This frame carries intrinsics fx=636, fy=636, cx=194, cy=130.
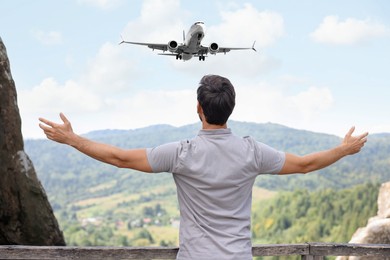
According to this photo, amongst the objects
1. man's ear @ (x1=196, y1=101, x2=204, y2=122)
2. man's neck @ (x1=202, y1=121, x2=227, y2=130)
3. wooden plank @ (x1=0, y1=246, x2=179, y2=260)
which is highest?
man's ear @ (x1=196, y1=101, x2=204, y2=122)

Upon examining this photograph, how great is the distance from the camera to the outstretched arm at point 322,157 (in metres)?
2.66

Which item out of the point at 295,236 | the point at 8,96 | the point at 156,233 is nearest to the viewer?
the point at 8,96

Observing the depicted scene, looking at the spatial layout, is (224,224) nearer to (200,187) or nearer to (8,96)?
(200,187)

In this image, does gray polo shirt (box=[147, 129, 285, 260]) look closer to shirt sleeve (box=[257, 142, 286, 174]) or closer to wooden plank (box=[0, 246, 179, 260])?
shirt sleeve (box=[257, 142, 286, 174])

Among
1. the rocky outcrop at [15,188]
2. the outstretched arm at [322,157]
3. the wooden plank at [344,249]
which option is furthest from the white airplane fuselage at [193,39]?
the outstretched arm at [322,157]

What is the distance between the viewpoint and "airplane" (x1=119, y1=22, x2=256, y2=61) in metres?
25.2

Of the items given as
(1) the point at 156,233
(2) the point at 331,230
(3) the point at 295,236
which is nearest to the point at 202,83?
(2) the point at 331,230

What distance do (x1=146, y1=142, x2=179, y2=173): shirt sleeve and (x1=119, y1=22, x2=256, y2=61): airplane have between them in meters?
22.6

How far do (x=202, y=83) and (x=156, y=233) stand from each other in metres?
164

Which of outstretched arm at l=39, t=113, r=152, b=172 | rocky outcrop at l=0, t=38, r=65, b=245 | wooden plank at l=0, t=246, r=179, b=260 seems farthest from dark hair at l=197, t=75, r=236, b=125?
rocky outcrop at l=0, t=38, r=65, b=245

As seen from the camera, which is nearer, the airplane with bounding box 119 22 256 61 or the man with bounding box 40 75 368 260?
the man with bounding box 40 75 368 260

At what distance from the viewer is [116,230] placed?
17725cm

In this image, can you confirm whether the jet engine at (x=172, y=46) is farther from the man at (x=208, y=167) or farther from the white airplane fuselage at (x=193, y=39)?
the man at (x=208, y=167)

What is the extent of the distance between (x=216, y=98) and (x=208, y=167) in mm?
271
